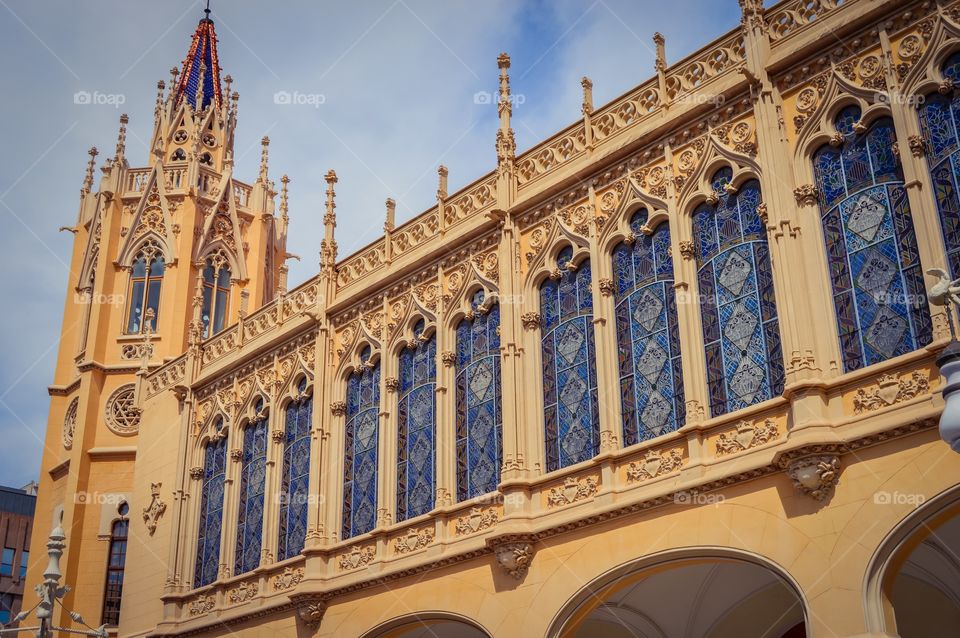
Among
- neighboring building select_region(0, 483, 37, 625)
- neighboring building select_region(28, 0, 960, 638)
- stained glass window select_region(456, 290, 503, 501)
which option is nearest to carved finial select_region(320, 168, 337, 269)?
neighboring building select_region(28, 0, 960, 638)

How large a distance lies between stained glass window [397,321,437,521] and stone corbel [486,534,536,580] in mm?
2980

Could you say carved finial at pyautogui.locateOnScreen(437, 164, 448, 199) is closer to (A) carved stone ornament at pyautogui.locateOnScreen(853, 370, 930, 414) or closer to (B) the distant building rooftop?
(A) carved stone ornament at pyautogui.locateOnScreen(853, 370, 930, 414)

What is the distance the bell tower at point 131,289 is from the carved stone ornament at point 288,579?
9058 millimetres

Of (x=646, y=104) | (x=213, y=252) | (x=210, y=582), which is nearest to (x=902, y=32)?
(x=646, y=104)

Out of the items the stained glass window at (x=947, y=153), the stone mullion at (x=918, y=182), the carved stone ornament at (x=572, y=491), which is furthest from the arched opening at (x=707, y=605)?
the stained glass window at (x=947, y=153)

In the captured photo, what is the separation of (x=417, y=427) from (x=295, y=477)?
154 inches

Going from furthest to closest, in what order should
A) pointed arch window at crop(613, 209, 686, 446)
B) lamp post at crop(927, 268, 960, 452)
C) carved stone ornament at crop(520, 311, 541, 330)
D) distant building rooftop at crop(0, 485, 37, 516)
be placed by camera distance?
distant building rooftop at crop(0, 485, 37, 516) → carved stone ornament at crop(520, 311, 541, 330) → pointed arch window at crop(613, 209, 686, 446) → lamp post at crop(927, 268, 960, 452)

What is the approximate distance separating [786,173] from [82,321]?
25.1 metres

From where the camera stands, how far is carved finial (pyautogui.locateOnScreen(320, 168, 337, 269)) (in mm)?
24578

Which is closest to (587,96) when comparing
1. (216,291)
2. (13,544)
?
(216,291)

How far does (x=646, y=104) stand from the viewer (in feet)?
61.9

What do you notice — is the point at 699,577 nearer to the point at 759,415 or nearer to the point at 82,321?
the point at 759,415

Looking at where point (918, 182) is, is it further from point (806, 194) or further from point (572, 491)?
point (572, 491)

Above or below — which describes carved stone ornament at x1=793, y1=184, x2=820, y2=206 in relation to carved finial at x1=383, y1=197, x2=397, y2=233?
below
